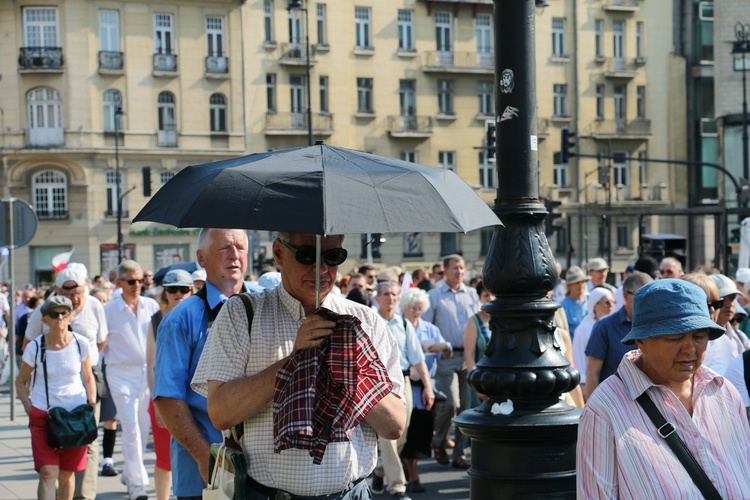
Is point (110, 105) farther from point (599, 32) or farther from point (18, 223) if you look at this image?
point (18, 223)

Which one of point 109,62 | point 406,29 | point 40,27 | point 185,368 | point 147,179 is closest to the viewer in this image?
point 185,368

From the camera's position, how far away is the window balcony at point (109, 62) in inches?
2104

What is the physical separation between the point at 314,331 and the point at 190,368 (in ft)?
5.34

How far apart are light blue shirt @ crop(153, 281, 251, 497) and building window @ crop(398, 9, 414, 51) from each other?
176ft

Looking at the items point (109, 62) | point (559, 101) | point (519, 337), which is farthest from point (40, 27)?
point (519, 337)

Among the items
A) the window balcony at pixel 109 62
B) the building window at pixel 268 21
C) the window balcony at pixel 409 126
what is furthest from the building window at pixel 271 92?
the window balcony at pixel 109 62

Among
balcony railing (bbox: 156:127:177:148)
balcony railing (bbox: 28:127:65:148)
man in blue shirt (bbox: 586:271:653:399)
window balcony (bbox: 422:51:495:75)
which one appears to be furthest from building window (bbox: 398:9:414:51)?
man in blue shirt (bbox: 586:271:653:399)

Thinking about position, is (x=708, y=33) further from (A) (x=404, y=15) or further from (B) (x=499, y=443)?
(B) (x=499, y=443)

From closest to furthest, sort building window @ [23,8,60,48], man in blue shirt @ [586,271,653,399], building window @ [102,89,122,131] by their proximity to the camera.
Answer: man in blue shirt @ [586,271,653,399] < building window @ [23,8,60,48] < building window @ [102,89,122,131]

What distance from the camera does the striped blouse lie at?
13.5 ft

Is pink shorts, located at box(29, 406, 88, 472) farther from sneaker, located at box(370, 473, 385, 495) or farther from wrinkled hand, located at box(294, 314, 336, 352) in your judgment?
wrinkled hand, located at box(294, 314, 336, 352)

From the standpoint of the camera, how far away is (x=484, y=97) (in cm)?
6000

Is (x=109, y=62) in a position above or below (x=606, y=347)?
above

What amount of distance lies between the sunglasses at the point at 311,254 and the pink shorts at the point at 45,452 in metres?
5.52
